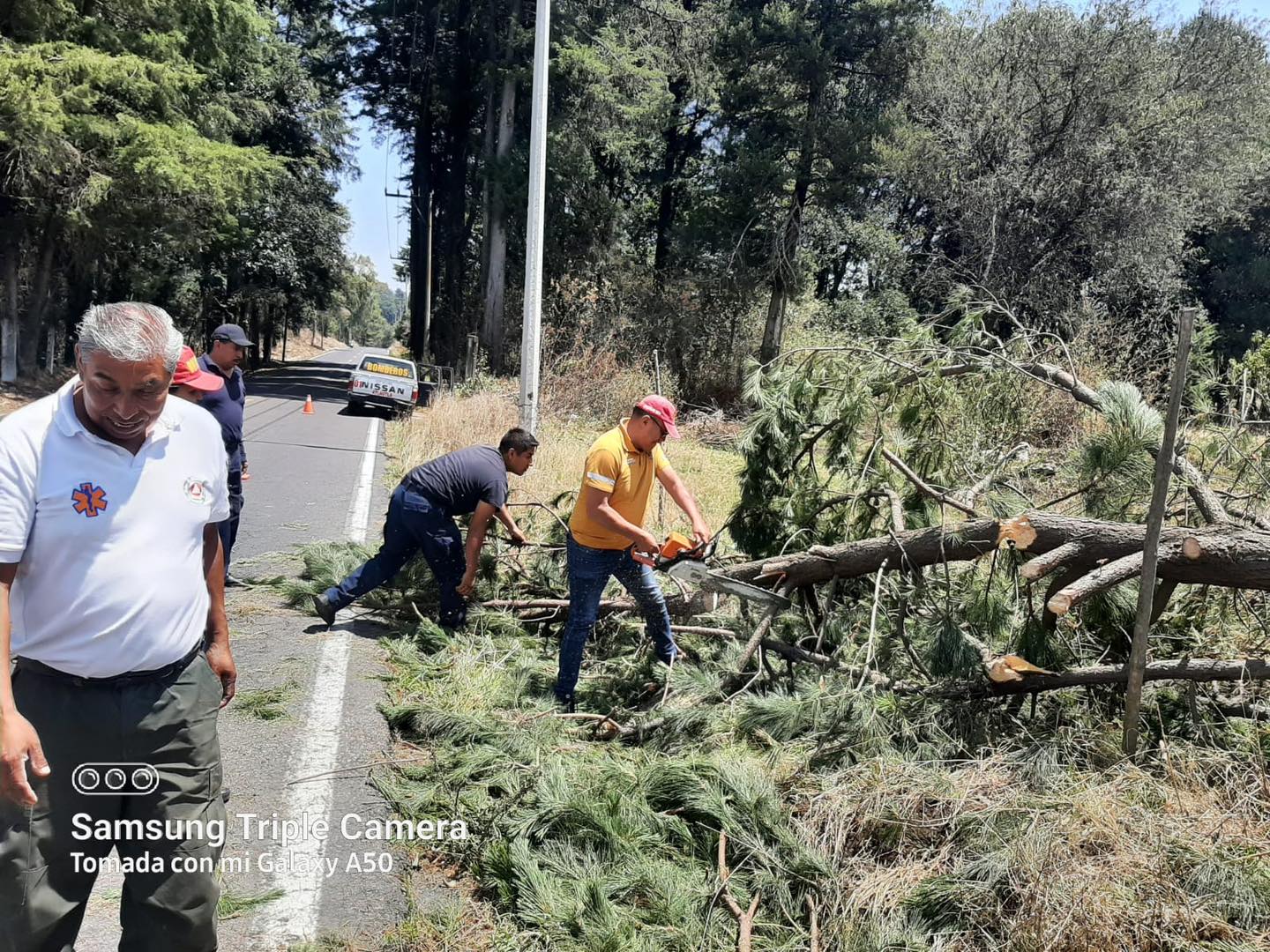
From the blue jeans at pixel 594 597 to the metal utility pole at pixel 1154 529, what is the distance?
2.29 meters

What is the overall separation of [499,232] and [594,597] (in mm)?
20301

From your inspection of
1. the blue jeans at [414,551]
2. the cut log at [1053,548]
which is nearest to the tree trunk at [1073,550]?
the cut log at [1053,548]

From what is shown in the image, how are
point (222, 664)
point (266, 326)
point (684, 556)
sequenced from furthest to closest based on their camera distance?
1. point (266, 326)
2. point (684, 556)
3. point (222, 664)

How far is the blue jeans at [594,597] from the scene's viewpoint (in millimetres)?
4711

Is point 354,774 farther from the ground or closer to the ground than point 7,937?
closer to the ground

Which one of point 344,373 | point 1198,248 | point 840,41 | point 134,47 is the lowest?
point 344,373

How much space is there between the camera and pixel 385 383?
20562mm

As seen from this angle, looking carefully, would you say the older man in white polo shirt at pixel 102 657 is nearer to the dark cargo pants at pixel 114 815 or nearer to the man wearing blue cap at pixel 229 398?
the dark cargo pants at pixel 114 815

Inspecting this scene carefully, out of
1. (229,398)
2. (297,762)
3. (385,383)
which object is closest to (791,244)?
(385,383)

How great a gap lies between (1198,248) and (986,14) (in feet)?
28.5

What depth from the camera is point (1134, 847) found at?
280 cm

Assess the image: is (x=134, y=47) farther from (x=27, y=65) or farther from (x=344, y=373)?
(x=344, y=373)

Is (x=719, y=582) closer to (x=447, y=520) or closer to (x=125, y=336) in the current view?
(x=447, y=520)

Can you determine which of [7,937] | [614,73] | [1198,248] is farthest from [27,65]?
[1198,248]
